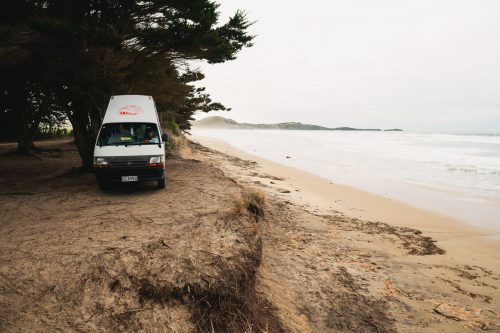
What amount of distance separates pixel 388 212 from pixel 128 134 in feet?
28.8

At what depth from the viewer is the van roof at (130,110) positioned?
8.92 m

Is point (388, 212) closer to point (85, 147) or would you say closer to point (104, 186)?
point (104, 186)

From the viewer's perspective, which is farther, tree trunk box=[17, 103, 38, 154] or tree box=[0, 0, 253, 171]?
tree trunk box=[17, 103, 38, 154]

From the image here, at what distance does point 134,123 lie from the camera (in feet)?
29.6

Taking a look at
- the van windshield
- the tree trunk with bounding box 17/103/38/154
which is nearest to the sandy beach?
the van windshield

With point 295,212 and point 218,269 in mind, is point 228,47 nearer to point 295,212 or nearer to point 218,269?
point 295,212

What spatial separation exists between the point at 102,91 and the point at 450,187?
16.5m

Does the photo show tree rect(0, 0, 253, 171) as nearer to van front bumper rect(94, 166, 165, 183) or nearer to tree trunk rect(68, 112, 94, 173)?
tree trunk rect(68, 112, 94, 173)

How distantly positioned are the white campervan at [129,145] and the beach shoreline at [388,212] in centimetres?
522

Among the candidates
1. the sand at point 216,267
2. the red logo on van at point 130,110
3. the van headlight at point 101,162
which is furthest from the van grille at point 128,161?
the red logo on van at point 130,110

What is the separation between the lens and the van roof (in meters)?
8.92

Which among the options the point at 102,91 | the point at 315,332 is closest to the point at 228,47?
the point at 102,91

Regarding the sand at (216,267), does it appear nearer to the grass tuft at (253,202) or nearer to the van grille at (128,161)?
the grass tuft at (253,202)

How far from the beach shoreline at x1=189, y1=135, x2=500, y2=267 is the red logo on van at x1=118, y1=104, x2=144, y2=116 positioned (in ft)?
19.4
